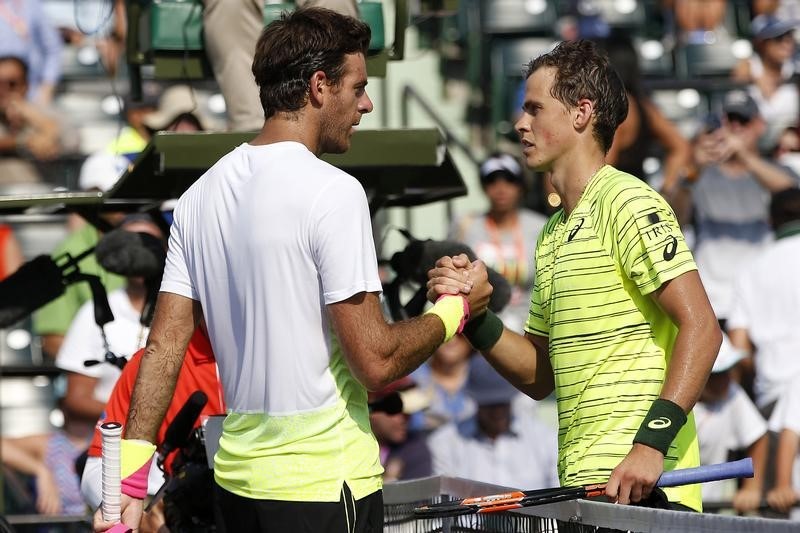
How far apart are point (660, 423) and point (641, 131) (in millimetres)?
6049

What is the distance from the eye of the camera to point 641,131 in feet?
30.3

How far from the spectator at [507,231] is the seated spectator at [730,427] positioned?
46.4 inches

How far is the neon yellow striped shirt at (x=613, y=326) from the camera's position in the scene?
141 inches

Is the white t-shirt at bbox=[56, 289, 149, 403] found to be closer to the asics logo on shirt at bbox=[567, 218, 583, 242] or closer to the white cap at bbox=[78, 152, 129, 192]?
the white cap at bbox=[78, 152, 129, 192]

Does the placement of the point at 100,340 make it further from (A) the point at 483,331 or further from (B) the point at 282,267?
(B) the point at 282,267

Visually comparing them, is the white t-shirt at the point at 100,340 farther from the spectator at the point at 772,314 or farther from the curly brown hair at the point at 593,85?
the curly brown hair at the point at 593,85

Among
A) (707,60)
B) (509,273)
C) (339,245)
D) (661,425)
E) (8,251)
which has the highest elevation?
(707,60)

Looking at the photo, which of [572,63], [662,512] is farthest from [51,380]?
[662,512]

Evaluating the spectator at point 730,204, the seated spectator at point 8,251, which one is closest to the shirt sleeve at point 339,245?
the seated spectator at point 8,251

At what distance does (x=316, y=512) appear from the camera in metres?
3.36

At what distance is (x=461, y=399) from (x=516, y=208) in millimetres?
1305

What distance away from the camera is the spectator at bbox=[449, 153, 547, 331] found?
842 centimetres

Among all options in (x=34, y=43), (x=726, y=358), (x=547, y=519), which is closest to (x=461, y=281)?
(x=547, y=519)

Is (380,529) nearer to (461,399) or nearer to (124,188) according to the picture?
(124,188)
